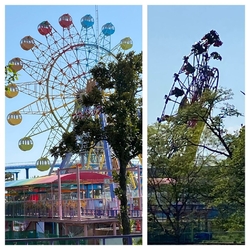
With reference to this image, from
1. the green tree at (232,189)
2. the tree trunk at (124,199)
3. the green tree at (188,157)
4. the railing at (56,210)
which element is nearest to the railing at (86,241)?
the tree trunk at (124,199)

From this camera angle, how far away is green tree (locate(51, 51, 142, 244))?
494 centimetres

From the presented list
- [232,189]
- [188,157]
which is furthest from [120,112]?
[232,189]

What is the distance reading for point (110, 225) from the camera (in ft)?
20.5

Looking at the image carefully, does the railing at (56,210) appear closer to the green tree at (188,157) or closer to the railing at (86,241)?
the green tree at (188,157)

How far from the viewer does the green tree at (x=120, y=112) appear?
16.2 ft

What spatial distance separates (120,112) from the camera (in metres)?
4.92

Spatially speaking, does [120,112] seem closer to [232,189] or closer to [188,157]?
[188,157]

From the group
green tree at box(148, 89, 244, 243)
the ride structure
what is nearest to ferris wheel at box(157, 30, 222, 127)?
green tree at box(148, 89, 244, 243)

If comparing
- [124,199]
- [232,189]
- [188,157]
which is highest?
[188,157]

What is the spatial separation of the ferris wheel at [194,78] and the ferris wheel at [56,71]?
1191mm

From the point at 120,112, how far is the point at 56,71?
1.92 m

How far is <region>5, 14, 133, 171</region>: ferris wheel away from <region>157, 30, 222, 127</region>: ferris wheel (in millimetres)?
1191

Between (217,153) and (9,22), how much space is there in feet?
8.28
